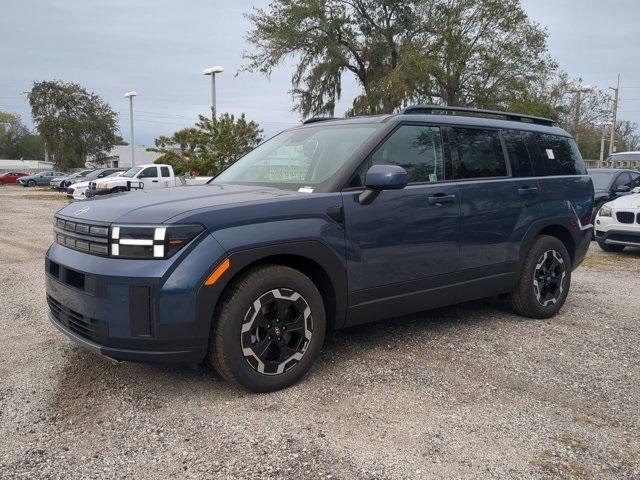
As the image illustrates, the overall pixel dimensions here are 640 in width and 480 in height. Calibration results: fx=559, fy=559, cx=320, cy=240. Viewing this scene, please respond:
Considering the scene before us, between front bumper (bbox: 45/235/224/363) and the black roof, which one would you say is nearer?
front bumper (bbox: 45/235/224/363)

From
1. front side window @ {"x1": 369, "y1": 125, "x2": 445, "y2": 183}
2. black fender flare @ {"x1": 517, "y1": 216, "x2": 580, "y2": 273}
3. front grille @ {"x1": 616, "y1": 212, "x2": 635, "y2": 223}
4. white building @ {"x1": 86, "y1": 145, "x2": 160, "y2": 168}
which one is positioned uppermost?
white building @ {"x1": 86, "y1": 145, "x2": 160, "y2": 168}

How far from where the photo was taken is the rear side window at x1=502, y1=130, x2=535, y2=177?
5.07m

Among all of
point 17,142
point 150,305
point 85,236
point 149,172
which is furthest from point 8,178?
point 150,305

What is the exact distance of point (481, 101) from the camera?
26781 millimetres

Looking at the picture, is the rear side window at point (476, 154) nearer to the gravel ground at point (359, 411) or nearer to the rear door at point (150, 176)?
the gravel ground at point (359, 411)

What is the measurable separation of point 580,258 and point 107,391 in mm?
4642

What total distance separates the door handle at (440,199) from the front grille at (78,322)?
248 centimetres

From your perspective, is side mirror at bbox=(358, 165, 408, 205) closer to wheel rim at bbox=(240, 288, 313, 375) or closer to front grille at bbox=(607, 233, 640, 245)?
wheel rim at bbox=(240, 288, 313, 375)

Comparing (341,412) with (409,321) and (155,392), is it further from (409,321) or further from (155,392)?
(409,321)

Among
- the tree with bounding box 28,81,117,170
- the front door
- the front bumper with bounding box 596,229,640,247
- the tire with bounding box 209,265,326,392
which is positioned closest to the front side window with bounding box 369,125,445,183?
the front door

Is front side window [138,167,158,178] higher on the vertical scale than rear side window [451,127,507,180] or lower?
lower

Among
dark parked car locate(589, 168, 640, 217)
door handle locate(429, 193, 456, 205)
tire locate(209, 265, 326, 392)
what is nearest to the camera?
tire locate(209, 265, 326, 392)

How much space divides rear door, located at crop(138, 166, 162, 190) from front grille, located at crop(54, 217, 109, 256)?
66.0 ft

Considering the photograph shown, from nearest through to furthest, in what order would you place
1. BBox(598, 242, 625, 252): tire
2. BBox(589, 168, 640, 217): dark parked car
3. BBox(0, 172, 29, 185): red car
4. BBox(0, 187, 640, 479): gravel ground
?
BBox(0, 187, 640, 479): gravel ground, BBox(598, 242, 625, 252): tire, BBox(589, 168, 640, 217): dark parked car, BBox(0, 172, 29, 185): red car
